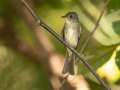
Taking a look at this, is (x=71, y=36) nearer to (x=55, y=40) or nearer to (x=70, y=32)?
(x=70, y=32)

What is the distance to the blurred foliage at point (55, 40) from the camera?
1.40 meters

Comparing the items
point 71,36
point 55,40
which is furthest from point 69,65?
point 55,40

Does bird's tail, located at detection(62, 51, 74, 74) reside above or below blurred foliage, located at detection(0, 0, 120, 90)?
below

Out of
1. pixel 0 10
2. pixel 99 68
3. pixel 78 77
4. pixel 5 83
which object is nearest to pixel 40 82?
pixel 5 83

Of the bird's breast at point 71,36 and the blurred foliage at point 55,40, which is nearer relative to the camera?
the bird's breast at point 71,36

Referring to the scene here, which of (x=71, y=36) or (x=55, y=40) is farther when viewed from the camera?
(x=55, y=40)

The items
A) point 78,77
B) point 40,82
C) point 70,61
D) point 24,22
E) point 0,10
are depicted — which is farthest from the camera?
point 40,82

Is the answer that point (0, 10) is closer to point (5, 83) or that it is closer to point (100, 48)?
point (5, 83)

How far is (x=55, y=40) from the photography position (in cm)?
195

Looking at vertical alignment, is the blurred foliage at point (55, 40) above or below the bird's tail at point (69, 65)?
above

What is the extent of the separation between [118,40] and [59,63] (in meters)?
0.47

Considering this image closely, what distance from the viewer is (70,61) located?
1347mm

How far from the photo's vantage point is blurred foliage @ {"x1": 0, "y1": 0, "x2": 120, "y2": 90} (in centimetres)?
140

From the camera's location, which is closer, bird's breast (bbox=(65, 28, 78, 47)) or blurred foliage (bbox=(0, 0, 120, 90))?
bird's breast (bbox=(65, 28, 78, 47))
